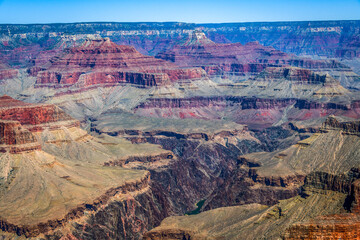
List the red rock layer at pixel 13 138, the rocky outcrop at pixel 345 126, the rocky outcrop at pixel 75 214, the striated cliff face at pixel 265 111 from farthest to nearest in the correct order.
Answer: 1. the striated cliff face at pixel 265 111
2. the rocky outcrop at pixel 345 126
3. the red rock layer at pixel 13 138
4. the rocky outcrop at pixel 75 214

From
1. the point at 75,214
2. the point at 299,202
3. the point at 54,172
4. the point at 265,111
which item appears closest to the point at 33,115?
the point at 54,172

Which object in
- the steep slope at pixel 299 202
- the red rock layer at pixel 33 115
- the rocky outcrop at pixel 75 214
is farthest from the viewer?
the red rock layer at pixel 33 115

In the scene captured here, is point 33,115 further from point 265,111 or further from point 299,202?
point 265,111

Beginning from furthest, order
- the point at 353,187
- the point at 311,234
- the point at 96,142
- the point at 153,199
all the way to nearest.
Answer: the point at 96,142 → the point at 153,199 → the point at 353,187 → the point at 311,234

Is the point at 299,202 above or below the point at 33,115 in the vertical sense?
above

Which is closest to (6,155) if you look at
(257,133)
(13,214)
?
(13,214)

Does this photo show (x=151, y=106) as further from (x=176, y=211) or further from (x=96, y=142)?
(x=176, y=211)

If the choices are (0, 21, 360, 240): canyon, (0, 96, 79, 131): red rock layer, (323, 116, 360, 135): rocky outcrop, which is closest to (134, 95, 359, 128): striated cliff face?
(0, 21, 360, 240): canyon

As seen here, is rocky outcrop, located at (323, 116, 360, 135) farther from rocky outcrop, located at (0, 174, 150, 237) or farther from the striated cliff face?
the striated cliff face

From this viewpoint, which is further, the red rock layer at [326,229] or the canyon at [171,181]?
the canyon at [171,181]

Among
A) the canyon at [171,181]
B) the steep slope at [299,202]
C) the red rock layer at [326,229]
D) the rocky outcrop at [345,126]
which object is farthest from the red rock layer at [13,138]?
the red rock layer at [326,229]

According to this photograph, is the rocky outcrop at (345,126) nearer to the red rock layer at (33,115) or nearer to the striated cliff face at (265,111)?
the red rock layer at (33,115)
